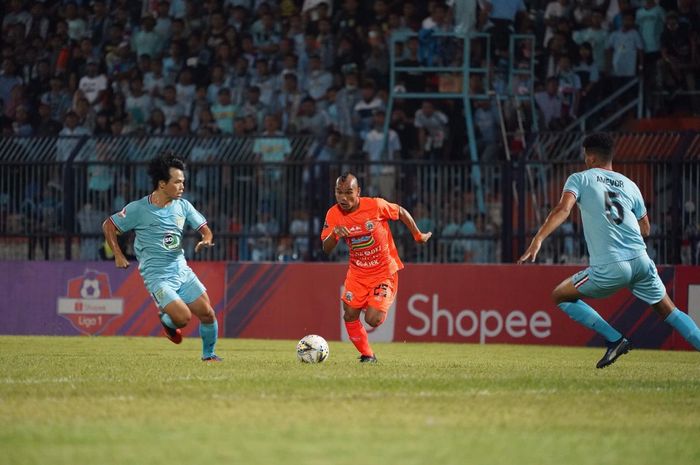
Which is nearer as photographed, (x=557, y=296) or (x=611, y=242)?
(x=611, y=242)

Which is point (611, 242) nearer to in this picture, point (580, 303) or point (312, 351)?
point (580, 303)

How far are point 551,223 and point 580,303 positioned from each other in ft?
4.38

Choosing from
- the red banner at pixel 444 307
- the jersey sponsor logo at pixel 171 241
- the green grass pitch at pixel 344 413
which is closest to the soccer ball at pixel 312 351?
the green grass pitch at pixel 344 413

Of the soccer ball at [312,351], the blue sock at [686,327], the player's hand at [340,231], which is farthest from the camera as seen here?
the player's hand at [340,231]

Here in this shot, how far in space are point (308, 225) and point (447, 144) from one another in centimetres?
341

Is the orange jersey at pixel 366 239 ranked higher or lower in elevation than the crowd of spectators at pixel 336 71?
lower

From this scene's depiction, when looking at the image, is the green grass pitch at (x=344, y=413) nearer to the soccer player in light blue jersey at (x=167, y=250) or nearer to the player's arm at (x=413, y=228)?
the soccer player in light blue jersey at (x=167, y=250)

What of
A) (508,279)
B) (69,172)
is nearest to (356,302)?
(508,279)

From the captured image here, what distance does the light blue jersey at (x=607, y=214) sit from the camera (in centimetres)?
1199

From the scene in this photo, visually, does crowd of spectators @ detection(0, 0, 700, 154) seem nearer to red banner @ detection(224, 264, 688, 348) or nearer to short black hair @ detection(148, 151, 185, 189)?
red banner @ detection(224, 264, 688, 348)

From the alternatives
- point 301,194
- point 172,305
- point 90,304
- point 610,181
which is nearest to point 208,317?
point 172,305

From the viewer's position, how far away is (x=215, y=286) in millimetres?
20188

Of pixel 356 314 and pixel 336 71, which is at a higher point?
pixel 336 71

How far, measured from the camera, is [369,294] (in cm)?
1363
